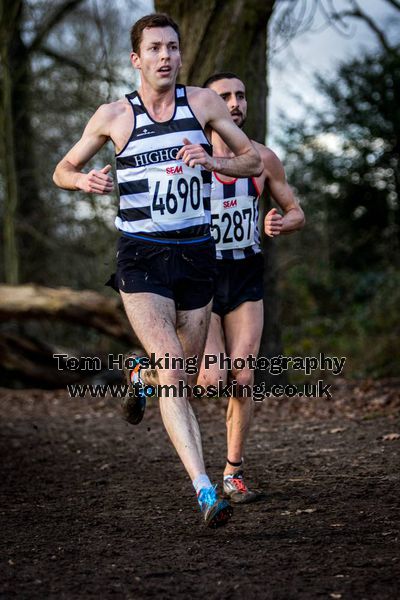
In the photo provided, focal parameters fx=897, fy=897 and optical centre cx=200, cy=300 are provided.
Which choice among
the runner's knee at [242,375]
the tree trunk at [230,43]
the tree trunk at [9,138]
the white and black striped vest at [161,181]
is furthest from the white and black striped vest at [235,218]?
the tree trunk at [9,138]

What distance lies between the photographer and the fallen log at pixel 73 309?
1116 cm

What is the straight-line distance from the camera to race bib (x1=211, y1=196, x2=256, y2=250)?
17.8 ft

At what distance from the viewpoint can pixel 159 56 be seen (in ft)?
15.1

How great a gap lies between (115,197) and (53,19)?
13.5ft

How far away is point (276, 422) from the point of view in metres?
8.43

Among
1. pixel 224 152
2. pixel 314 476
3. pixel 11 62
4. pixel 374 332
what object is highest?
pixel 11 62

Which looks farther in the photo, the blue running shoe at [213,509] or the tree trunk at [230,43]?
the tree trunk at [230,43]

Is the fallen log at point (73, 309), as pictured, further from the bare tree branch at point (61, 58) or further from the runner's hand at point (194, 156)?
the runner's hand at point (194, 156)

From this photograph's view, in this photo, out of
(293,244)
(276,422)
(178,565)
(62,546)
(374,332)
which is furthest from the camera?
(293,244)

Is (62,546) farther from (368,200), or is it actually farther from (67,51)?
(67,51)

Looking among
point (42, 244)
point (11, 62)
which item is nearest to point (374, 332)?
point (42, 244)

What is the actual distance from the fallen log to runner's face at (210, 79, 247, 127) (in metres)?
5.72

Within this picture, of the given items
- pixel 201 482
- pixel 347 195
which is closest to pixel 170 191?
pixel 201 482

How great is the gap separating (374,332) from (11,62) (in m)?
7.15
